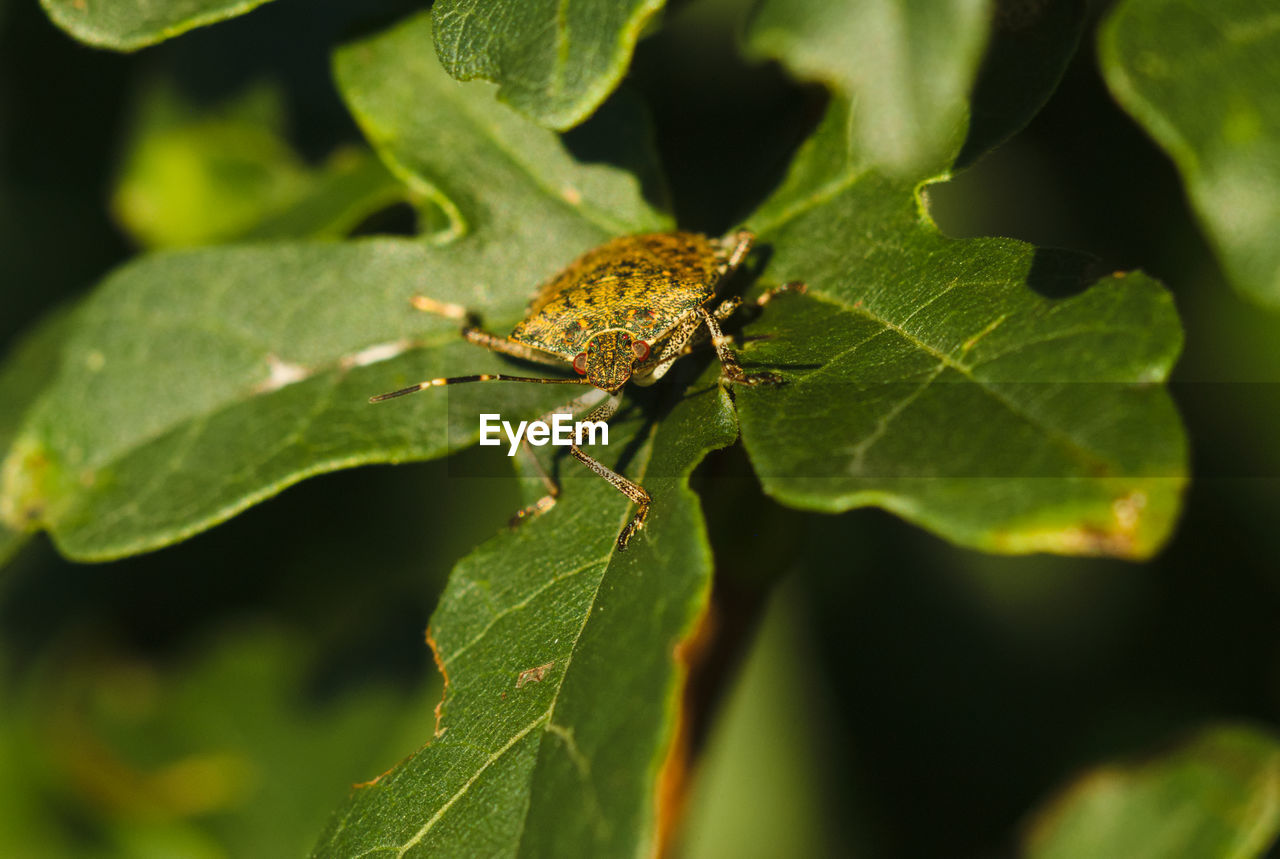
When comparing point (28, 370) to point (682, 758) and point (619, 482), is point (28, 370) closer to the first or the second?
point (619, 482)

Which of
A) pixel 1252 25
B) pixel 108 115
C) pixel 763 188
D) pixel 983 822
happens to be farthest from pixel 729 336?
pixel 108 115

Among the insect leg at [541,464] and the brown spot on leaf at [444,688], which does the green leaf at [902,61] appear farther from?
the brown spot on leaf at [444,688]

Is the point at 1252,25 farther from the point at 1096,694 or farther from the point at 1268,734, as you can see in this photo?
the point at 1096,694

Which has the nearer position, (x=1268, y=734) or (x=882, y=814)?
(x=1268, y=734)

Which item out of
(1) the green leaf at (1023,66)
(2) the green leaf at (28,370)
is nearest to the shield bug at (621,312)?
(1) the green leaf at (1023,66)

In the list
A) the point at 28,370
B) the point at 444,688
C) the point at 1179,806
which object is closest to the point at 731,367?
the point at 444,688

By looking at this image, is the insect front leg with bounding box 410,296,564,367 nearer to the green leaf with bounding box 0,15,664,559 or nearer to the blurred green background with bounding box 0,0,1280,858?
the green leaf with bounding box 0,15,664,559
